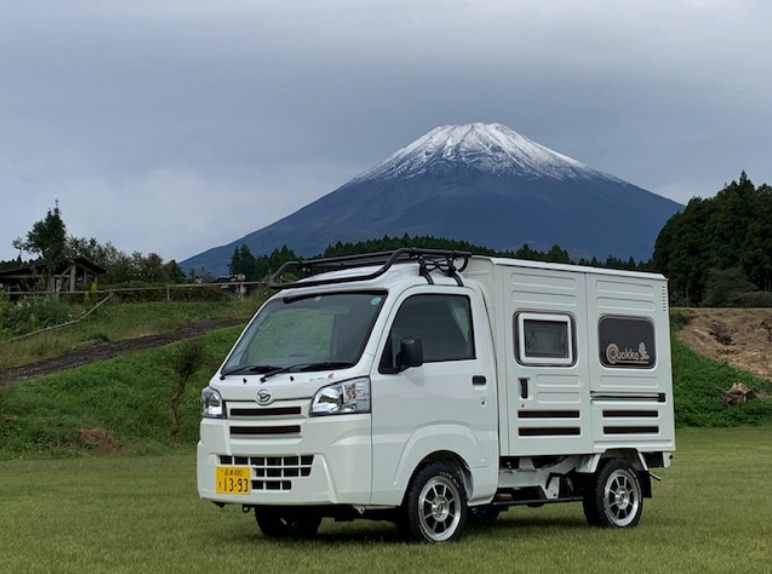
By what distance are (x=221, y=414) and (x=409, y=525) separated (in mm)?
2019

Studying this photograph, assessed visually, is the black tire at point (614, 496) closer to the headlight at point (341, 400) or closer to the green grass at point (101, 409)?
the headlight at point (341, 400)

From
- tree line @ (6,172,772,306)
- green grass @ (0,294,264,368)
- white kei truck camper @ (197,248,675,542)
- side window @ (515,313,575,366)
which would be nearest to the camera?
white kei truck camper @ (197,248,675,542)

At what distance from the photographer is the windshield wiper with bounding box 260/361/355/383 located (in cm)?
1060

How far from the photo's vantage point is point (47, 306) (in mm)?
44438

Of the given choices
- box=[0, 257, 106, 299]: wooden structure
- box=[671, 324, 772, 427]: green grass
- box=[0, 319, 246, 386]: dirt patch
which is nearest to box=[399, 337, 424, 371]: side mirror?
box=[0, 319, 246, 386]: dirt patch

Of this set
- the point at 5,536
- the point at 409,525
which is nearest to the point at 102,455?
the point at 5,536

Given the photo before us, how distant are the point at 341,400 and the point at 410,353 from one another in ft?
2.52

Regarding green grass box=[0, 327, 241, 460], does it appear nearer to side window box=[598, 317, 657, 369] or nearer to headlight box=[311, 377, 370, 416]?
side window box=[598, 317, 657, 369]

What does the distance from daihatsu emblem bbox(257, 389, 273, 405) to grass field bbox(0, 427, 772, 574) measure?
1.33 meters

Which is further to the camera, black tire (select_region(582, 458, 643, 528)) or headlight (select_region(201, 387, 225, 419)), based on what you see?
black tire (select_region(582, 458, 643, 528))

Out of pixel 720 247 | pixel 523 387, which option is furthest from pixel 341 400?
pixel 720 247

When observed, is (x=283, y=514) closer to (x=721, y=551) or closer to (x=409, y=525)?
(x=409, y=525)

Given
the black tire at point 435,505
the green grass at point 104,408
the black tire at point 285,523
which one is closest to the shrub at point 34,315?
the green grass at point 104,408

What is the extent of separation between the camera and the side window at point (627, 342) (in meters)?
13.1
